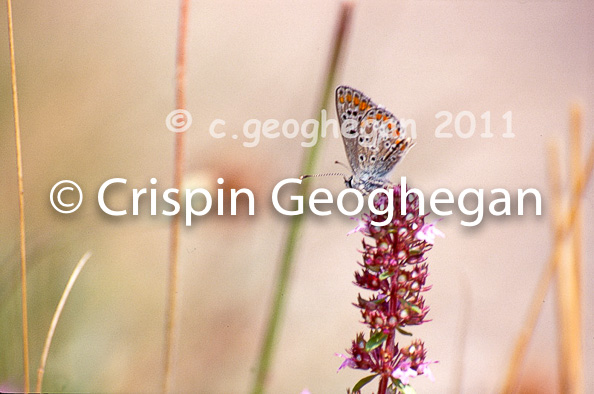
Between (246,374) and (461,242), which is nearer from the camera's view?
(246,374)

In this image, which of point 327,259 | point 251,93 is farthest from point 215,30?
point 327,259

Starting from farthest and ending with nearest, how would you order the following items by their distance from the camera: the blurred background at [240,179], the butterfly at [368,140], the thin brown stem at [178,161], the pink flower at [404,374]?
1. the blurred background at [240,179]
2. the butterfly at [368,140]
3. the pink flower at [404,374]
4. the thin brown stem at [178,161]

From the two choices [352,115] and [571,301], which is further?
[352,115]

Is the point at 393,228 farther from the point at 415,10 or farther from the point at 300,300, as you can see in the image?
the point at 415,10

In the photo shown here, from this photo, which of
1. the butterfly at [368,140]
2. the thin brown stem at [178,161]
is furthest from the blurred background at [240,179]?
the thin brown stem at [178,161]

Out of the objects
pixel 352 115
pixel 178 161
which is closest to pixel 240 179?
pixel 352 115

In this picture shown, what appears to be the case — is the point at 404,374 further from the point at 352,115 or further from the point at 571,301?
the point at 352,115

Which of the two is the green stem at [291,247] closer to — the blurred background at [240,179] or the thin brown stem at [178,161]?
the thin brown stem at [178,161]
